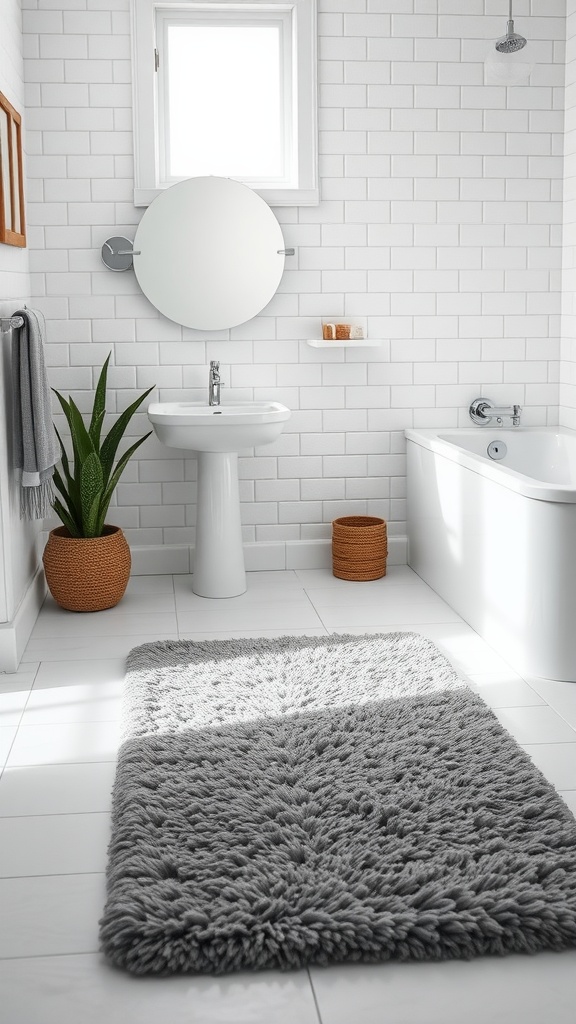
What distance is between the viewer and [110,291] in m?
4.64

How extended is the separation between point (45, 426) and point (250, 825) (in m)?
1.91

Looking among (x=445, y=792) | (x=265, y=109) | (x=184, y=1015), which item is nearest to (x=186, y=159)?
Answer: (x=265, y=109)

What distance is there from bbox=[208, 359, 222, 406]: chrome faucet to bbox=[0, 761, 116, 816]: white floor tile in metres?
2.15

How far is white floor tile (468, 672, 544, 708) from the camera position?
10.5 ft

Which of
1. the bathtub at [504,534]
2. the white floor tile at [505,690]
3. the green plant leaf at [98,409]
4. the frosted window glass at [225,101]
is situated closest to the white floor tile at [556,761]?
the white floor tile at [505,690]

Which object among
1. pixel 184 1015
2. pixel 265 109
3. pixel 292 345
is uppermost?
pixel 265 109

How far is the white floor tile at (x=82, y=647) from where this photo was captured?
3732 millimetres

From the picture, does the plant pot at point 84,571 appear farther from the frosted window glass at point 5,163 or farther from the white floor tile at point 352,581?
the frosted window glass at point 5,163

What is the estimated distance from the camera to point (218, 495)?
4.43 metres

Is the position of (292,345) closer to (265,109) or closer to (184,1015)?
(265,109)

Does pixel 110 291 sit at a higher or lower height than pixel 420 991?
higher

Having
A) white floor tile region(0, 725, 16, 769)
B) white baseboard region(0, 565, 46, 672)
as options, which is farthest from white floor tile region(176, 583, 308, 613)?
white floor tile region(0, 725, 16, 769)

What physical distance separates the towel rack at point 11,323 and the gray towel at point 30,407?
0.14 feet

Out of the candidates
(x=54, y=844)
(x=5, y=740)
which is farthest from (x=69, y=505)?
(x=54, y=844)
